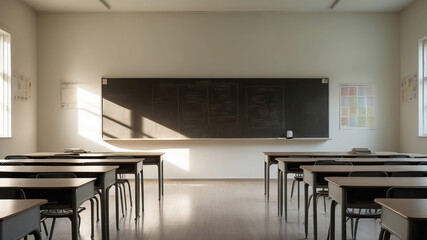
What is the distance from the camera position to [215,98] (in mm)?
8391

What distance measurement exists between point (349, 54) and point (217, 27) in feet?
9.90

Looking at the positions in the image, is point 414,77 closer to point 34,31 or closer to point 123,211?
point 123,211

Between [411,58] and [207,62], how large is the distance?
14.2 ft

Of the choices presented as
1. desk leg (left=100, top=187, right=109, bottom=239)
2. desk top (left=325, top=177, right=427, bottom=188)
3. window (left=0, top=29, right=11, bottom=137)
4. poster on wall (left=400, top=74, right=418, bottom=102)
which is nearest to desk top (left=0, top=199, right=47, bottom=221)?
desk leg (left=100, top=187, right=109, bottom=239)

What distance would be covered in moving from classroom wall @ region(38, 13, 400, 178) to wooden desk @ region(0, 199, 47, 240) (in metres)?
6.12

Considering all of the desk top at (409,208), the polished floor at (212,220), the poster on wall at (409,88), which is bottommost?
the polished floor at (212,220)

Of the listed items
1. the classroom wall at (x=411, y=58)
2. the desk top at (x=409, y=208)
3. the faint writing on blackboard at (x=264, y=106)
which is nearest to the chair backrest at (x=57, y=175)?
the desk top at (x=409, y=208)

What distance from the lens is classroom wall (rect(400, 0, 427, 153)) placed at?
7.64m

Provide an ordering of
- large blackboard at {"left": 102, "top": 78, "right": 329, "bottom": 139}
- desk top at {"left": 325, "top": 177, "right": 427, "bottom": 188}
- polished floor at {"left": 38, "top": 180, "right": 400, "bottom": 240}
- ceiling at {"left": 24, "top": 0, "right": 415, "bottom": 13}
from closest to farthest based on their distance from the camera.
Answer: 1. desk top at {"left": 325, "top": 177, "right": 427, "bottom": 188}
2. polished floor at {"left": 38, "top": 180, "right": 400, "bottom": 240}
3. ceiling at {"left": 24, "top": 0, "right": 415, "bottom": 13}
4. large blackboard at {"left": 102, "top": 78, "right": 329, "bottom": 139}

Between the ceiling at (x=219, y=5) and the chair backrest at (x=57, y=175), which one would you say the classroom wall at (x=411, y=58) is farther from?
the chair backrest at (x=57, y=175)

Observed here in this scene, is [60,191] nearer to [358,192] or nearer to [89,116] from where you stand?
[358,192]

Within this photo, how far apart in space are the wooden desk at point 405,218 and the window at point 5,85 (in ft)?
23.1

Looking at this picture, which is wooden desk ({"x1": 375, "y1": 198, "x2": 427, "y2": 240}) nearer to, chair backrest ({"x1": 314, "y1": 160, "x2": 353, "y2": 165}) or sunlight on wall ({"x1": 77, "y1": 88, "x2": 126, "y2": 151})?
chair backrest ({"x1": 314, "y1": 160, "x2": 353, "y2": 165})

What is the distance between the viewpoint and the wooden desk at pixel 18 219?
196 centimetres
